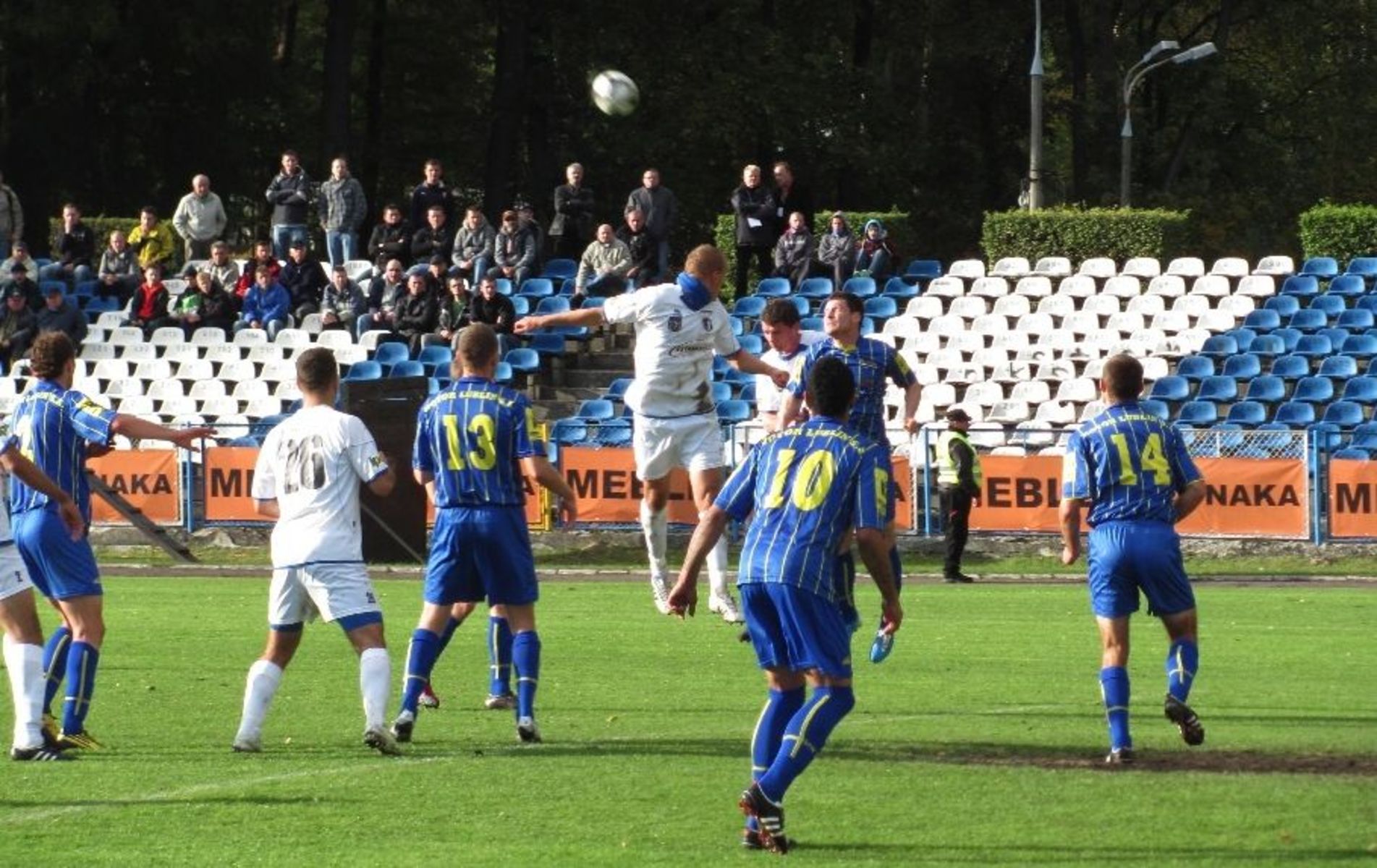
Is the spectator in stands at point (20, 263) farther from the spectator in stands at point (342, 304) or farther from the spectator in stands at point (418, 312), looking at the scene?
the spectator in stands at point (418, 312)

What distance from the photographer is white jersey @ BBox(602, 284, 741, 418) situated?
15203mm

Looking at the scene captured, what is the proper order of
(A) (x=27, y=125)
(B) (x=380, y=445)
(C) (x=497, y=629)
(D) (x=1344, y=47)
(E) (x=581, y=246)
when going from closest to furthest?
(C) (x=497, y=629)
(B) (x=380, y=445)
(E) (x=581, y=246)
(A) (x=27, y=125)
(D) (x=1344, y=47)

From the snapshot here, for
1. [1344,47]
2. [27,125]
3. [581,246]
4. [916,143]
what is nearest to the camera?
[581,246]

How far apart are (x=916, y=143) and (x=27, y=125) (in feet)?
62.1

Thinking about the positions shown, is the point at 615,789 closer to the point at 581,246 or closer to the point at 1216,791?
the point at 1216,791

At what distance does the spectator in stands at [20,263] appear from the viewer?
33969 mm

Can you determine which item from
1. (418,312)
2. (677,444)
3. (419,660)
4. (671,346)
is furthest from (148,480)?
(419,660)

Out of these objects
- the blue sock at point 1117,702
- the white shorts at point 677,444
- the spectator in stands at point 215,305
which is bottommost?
the blue sock at point 1117,702

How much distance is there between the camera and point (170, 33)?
4925 cm

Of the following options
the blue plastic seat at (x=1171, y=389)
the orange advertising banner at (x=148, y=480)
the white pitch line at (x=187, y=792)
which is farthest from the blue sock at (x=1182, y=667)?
the orange advertising banner at (x=148, y=480)

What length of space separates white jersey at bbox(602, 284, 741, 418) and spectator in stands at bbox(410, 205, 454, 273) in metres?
17.4

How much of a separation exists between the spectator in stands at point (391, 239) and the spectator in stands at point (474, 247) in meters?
0.90

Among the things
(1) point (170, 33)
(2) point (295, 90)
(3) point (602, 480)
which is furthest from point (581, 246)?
(2) point (295, 90)

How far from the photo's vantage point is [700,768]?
11398 mm
